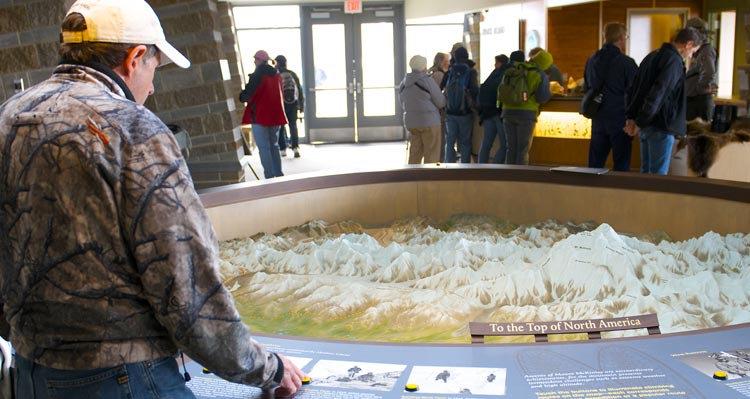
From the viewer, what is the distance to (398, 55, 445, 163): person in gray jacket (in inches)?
324

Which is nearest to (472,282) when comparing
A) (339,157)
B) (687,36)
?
(687,36)

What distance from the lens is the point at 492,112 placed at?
841 centimetres

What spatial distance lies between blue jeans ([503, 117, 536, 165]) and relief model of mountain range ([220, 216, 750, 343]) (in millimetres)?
3391

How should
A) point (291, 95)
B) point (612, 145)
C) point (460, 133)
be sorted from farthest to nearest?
point (291, 95), point (460, 133), point (612, 145)

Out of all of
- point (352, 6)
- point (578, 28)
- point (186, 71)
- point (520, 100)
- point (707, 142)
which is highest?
point (352, 6)

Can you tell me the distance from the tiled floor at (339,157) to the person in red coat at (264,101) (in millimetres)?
1772

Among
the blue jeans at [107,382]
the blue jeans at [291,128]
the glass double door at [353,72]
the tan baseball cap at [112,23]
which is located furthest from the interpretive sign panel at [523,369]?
the glass double door at [353,72]

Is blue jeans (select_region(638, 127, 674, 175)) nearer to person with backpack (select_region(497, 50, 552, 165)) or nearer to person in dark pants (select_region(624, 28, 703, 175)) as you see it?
person in dark pants (select_region(624, 28, 703, 175))

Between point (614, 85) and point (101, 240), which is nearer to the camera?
point (101, 240)

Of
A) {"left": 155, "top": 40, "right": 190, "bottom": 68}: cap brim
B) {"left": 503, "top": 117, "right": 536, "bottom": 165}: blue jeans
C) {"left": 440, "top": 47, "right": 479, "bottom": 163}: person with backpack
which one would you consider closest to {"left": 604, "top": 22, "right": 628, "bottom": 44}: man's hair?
{"left": 503, "top": 117, "right": 536, "bottom": 165}: blue jeans

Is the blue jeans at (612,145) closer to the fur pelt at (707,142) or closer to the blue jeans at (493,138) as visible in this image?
the fur pelt at (707,142)

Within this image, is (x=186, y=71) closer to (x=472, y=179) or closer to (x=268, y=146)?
(x=268, y=146)

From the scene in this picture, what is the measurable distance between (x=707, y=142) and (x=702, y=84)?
2.66ft

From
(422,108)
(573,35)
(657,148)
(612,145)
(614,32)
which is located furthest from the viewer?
(573,35)
